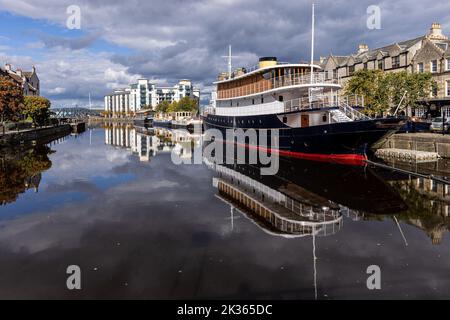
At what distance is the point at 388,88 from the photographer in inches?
1748

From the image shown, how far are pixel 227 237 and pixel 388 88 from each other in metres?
→ 38.5

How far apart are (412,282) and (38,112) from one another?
2936 inches

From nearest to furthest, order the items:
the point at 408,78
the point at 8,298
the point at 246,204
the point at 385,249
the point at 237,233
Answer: the point at 8,298 < the point at 385,249 < the point at 237,233 < the point at 246,204 < the point at 408,78

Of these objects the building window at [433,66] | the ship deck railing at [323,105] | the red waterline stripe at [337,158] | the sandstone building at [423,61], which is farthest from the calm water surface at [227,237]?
the building window at [433,66]

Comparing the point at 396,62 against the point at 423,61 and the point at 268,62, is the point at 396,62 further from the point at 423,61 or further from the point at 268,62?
the point at 268,62

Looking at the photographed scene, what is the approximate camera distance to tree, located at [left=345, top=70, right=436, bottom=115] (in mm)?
43750

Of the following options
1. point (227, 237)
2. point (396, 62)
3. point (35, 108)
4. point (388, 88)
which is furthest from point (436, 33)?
point (35, 108)

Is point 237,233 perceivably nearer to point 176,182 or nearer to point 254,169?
point 176,182

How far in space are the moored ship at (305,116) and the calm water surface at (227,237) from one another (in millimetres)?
4602

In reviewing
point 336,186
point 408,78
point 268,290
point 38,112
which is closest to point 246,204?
point 336,186

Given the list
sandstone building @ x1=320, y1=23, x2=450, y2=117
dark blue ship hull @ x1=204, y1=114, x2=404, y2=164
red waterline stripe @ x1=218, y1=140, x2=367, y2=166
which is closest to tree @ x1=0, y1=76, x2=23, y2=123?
dark blue ship hull @ x1=204, y1=114, x2=404, y2=164

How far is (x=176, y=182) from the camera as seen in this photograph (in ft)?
79.5

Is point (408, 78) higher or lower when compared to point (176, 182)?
higher

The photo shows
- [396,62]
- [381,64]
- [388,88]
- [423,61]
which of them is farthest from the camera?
[381,64]
